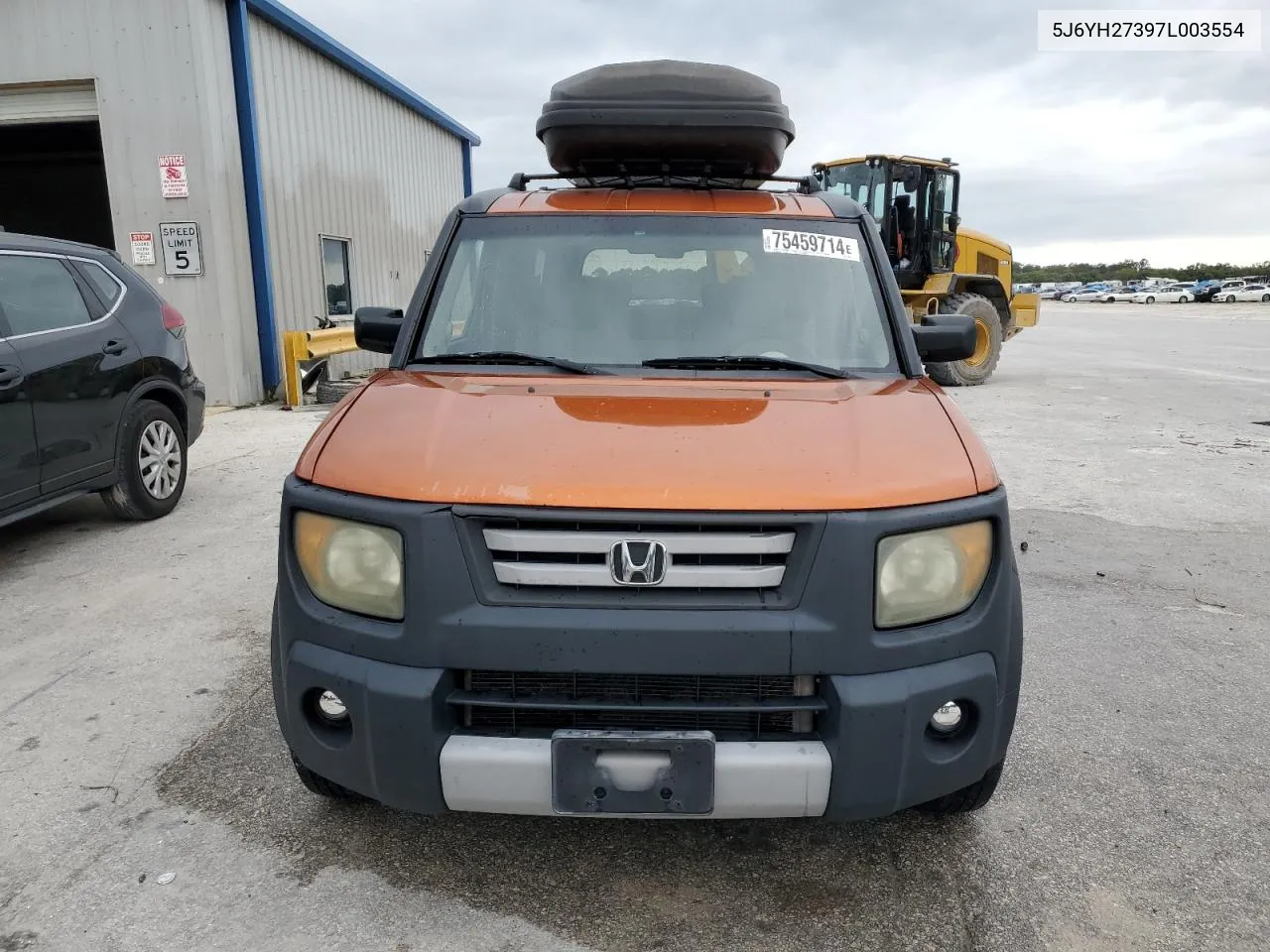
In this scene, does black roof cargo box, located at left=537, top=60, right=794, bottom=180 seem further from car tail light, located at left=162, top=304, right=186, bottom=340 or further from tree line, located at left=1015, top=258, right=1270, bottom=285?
tree line, located at left=1015, top=258, right=1270, bottom=285

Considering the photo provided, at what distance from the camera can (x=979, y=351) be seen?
47.3 feet

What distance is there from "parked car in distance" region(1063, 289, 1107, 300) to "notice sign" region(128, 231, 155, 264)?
70.3 m

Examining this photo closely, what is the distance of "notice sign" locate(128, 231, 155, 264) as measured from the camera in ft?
35.2

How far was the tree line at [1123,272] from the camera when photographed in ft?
273

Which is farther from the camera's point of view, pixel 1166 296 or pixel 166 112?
pixel 1166 296

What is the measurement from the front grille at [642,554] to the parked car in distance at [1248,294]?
66234 mm

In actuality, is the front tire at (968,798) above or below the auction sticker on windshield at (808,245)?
below

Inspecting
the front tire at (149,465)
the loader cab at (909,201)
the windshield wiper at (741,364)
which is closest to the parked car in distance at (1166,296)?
the loader cab at (909,201)

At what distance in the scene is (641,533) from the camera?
204 cm

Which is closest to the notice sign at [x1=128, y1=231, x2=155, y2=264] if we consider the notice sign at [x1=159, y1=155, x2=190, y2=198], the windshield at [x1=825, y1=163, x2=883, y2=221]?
the notice sign at [x1=159, y1=155, x2=190, y2=198]

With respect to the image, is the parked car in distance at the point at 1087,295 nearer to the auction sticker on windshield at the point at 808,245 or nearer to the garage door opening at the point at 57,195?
the garage door opening at the point at 57,195

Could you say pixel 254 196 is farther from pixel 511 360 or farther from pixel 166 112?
pixel 511 360

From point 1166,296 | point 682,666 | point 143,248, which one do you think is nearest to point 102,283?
point 682,666

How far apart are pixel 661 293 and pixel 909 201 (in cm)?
1172
